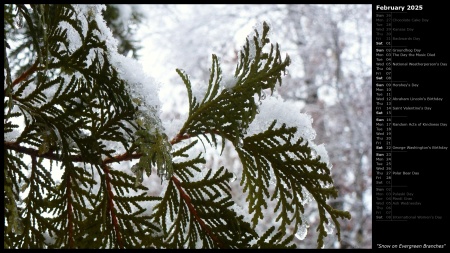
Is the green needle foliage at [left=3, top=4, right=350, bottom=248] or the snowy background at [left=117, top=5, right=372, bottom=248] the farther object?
the snowy background at [left=117, top=5, right=372, bottom=248]

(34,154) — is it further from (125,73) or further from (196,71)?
(196,71)

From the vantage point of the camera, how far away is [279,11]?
406 inches

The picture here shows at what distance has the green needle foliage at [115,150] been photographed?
1529 mm

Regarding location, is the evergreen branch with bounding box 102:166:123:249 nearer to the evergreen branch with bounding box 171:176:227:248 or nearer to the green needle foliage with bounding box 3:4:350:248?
the green needle foliage with bounding box 3:4:350:248

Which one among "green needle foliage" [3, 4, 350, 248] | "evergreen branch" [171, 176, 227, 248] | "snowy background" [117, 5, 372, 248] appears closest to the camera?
"green needle foliage" [3, 4, 350, 248]

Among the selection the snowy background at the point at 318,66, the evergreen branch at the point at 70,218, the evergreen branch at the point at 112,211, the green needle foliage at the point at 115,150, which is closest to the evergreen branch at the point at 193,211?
the green needle foliage at the point at 115,150

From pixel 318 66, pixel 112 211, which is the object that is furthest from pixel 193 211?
pixel 318 66

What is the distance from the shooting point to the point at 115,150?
1559mm

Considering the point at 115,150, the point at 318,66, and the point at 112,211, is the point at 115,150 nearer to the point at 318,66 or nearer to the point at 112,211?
the point at 112,211

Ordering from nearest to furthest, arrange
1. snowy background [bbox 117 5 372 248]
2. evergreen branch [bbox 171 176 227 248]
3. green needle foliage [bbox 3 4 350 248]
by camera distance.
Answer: green needle foliage [bbox 3 4 350 248] < evergreen branch [bbox 171 176 227 248] < snowy background [bbox 117 5 372 248]

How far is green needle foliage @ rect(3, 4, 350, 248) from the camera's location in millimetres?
1529

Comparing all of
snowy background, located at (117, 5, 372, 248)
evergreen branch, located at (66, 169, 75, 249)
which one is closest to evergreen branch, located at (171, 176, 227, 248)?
evergreen branch, located at (66, 169, 75, 249)

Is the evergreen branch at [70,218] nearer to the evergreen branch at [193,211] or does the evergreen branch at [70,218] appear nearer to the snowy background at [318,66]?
the evergreen branch at [193,211]
